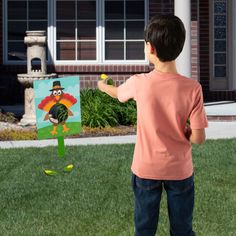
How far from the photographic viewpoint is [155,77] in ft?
13.5

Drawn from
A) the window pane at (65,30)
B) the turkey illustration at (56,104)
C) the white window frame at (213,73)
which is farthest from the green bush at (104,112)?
the turkey illustration at (56,104)

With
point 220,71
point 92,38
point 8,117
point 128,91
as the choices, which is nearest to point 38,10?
point 92,38

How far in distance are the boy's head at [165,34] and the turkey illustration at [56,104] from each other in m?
1.46

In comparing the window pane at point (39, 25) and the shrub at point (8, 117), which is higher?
the window pane at point (39, 25)

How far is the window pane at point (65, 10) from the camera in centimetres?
1672

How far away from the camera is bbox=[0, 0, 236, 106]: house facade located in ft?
53.9

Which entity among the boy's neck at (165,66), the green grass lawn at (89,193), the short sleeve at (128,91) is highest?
the boy's neck at (165,66)

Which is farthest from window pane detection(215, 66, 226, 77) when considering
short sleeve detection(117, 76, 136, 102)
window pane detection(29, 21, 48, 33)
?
short sleeve detection(117, 76, 136, 102)

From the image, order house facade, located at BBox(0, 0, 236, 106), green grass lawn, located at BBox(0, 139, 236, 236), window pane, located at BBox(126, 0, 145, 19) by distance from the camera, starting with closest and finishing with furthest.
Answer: green grass lawn, located at BBox(0, 139, 236, 236)
house facade, located at BBox(0, 0, 236, 106)
window pane, located at BBox(126, 0, 145, 19)

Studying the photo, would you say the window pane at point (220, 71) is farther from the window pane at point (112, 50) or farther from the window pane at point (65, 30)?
the window pane at point (65, 30)

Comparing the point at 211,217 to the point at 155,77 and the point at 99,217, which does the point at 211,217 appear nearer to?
the point at 99,217

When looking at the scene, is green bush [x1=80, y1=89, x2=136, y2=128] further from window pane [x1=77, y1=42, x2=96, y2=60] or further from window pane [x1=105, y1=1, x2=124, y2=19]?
window pane [x1=105, y1=1, x2=124, y2=19]

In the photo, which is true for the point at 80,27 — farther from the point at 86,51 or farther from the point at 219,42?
the point at 219,42

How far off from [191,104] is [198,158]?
5.05 m
